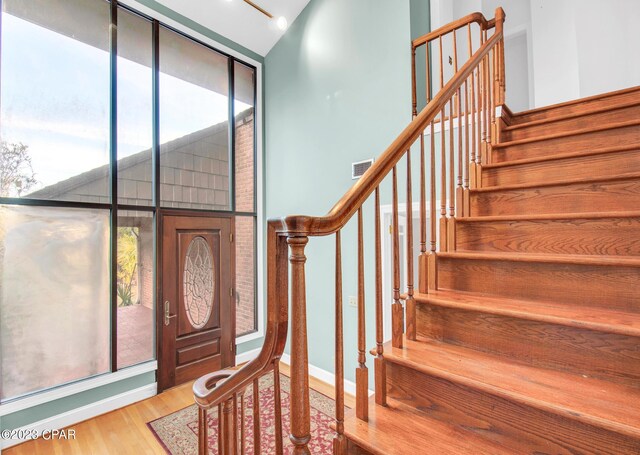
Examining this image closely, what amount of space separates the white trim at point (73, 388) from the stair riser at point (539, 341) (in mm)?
2964

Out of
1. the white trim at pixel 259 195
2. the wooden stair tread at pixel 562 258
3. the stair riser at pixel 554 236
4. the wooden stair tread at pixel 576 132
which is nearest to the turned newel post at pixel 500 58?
the wooden stair tread at pixel 576 132

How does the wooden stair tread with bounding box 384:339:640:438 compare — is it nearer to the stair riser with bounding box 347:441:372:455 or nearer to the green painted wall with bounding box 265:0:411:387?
the stair riser with bounding box 347:441:372:455

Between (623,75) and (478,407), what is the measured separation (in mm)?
4381

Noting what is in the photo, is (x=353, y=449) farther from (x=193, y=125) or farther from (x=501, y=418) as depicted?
(x=193, y=125)

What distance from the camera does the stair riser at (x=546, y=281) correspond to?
4.06 ft

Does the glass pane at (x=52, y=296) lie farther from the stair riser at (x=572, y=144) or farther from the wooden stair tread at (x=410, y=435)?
the stair riser at (x=572, y=144)

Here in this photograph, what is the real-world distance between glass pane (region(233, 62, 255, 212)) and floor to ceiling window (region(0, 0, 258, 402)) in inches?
15.1

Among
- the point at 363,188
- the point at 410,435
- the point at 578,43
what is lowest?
the point at 410,435

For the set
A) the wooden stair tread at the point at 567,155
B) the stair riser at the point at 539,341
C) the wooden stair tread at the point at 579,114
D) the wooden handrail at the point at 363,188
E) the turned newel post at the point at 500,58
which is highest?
the turned newel post at the point at 500,58

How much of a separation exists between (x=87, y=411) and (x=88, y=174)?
2167mm

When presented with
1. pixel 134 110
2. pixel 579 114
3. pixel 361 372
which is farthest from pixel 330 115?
pixel 361 372

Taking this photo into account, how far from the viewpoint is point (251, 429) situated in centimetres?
262

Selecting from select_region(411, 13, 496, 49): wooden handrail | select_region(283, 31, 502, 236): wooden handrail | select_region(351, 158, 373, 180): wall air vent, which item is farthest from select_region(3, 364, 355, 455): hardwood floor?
select_region(411, 13, 496, 49): wooden handrail

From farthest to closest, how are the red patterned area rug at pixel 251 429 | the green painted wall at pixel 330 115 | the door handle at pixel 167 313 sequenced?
the door handle at pixel 167 313 → the green painted wall at pixel 330 115 → the red patterned area rug at pixel 251 429
